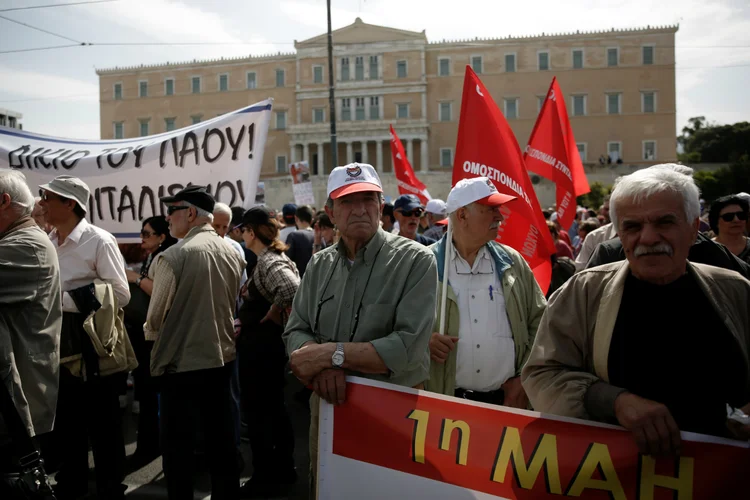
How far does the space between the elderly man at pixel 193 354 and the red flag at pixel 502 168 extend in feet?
5.34

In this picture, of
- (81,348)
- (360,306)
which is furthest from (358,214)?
(81,348)

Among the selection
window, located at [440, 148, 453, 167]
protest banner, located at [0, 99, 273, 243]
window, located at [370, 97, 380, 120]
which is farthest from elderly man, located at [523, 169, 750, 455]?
window, located at [370, 97, 380, 120]

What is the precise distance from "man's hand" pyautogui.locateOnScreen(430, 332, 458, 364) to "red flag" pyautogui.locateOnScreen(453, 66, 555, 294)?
3.88 feet

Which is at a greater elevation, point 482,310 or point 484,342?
point 482,310

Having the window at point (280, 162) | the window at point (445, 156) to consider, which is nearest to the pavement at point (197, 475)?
the window at point (445, 156)

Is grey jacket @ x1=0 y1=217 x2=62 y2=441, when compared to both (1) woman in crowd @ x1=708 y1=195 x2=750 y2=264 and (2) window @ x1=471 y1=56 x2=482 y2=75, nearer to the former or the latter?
(1) woman in crowd @ x1=708 y1=195 x2=750 y2=264

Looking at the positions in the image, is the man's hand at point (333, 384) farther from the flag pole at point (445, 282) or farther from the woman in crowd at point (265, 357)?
the woman in crowd at point (265, 357)

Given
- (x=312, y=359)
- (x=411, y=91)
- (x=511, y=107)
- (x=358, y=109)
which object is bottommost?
(x=312, y=359)

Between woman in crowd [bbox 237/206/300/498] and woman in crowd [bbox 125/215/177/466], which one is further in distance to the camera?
woman in crowd [bbox 125/215/177/466]

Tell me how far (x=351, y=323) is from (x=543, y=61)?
5469cm

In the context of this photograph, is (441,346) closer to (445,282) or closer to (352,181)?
(445,282)

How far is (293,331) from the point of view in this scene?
2.48 meters

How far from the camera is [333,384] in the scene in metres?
2.21

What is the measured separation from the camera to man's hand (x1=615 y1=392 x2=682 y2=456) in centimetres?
162
